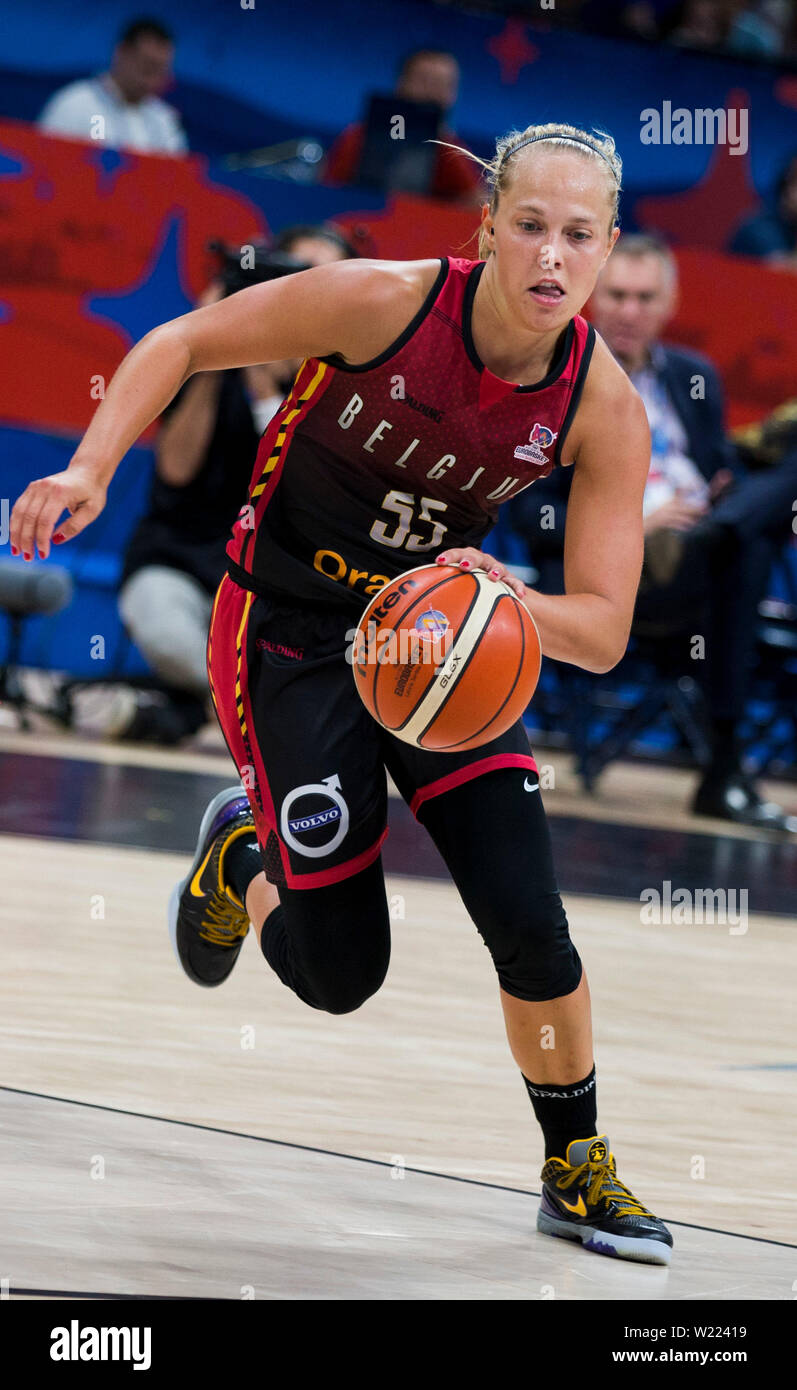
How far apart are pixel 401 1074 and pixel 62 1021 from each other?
0.64 m

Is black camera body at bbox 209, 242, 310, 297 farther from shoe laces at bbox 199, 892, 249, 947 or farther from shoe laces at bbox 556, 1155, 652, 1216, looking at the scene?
shoe laces at bbox 556, 1155, 652, 1216

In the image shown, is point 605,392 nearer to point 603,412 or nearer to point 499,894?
point 603,412

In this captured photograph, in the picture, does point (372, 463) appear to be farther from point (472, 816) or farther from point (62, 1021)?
point (62, 1021)

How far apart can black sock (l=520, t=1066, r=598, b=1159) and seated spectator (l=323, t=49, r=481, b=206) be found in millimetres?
7226

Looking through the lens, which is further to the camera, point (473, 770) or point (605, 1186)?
point (473, 770)

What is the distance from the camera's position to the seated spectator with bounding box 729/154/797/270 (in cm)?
1046

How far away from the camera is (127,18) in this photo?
998 centimetres

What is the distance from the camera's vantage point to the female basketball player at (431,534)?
2.70m

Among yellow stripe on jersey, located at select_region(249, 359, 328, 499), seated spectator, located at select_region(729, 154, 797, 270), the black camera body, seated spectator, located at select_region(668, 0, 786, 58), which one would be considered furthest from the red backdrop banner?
yellow stripe on jersey, located at select_region(249, 359, 328, 499)

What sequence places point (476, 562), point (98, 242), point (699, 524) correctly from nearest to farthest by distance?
point (476, 562) < point (699, 524) < point (98, 242)

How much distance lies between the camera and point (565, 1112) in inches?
108

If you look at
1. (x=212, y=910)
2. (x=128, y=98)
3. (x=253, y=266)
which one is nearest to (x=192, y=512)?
(x=253, y=266)

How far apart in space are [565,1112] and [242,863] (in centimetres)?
99

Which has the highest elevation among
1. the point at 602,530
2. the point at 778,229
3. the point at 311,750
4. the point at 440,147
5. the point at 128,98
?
the point at 128,98
